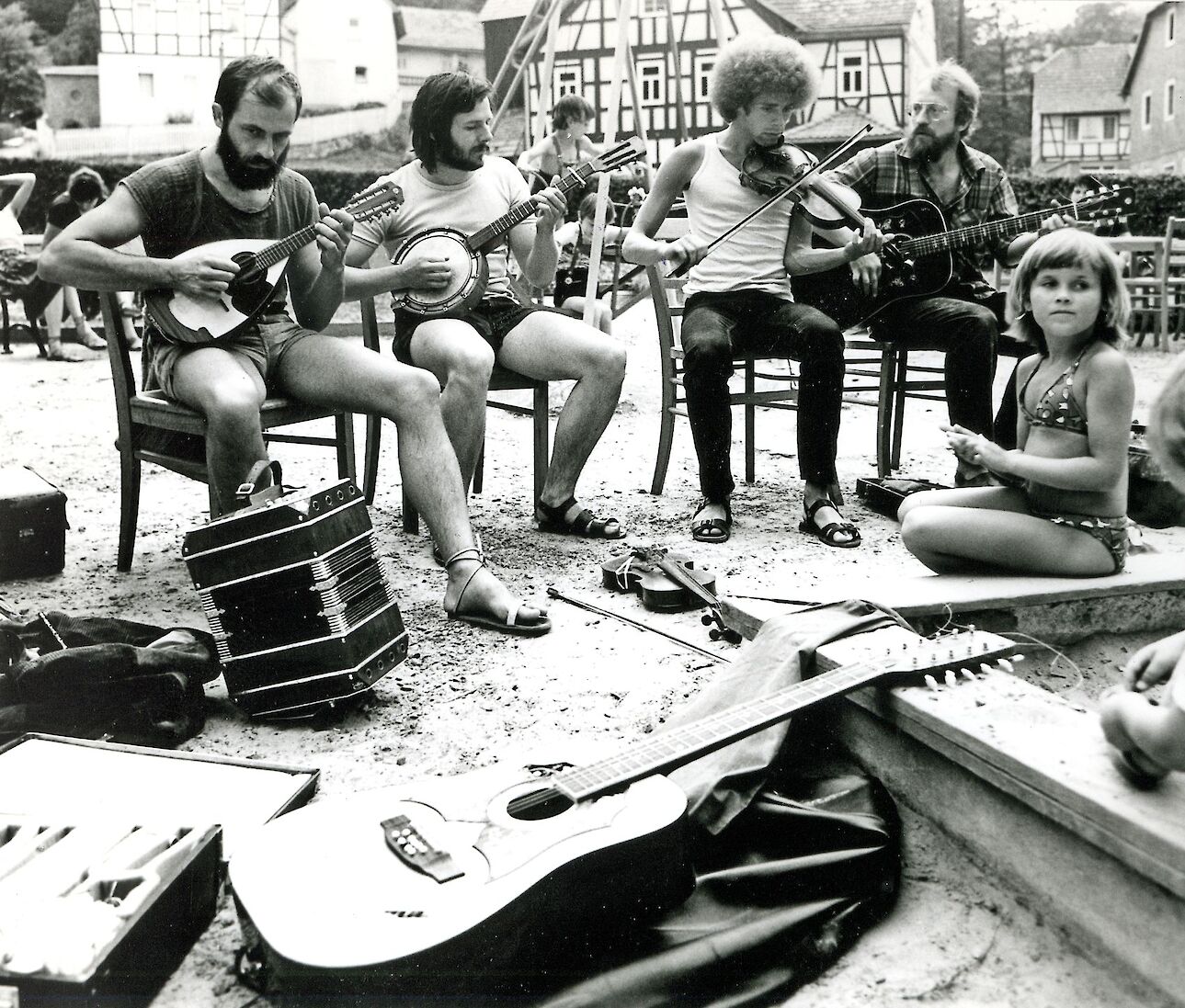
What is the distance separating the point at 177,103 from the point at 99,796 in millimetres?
24663

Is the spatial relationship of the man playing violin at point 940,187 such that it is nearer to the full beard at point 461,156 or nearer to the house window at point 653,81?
the full beard at point 461,156

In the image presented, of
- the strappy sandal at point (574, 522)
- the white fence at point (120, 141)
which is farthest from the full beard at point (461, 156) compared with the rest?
the white fence at point (120, 141)

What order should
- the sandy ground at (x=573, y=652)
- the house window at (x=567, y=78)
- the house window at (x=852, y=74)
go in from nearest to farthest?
the sandy ground at (x=573, y=652)
the house window at (x=567, y=78)
the house window at (x=852, y=74)

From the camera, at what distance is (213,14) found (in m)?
21.8

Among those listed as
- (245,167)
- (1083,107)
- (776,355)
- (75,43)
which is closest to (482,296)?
(245,167)

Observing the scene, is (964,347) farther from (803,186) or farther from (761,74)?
(761,74)

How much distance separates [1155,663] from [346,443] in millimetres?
2810

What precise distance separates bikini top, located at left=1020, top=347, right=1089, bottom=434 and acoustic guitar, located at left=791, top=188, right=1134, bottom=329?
5.87 ft

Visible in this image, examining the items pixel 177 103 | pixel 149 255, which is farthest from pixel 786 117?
pixel 177 103

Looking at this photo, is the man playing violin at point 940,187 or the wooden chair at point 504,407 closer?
the wooden chair at point 504,407

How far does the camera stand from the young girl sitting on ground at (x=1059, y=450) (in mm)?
2760

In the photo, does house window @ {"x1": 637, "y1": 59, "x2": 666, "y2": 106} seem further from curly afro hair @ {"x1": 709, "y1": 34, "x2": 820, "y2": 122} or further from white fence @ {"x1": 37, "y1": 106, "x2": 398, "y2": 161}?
curly afro hair @ {"x1": 709, "y1": 34, "x2": 820, "y2": 122}

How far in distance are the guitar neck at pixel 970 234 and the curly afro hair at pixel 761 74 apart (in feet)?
2.43

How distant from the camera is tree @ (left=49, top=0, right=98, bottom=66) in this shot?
22133 mm
